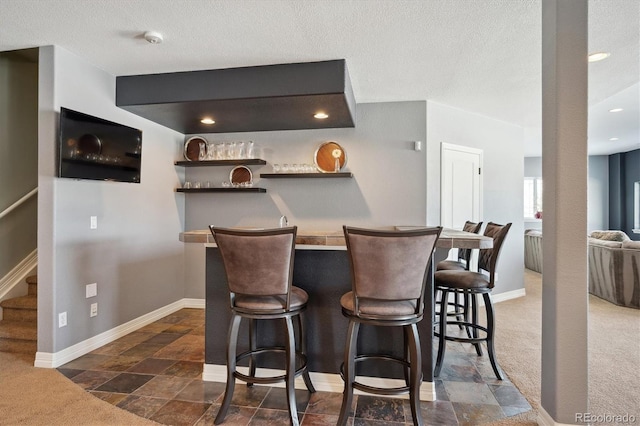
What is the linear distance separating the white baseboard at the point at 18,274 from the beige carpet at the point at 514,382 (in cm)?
97

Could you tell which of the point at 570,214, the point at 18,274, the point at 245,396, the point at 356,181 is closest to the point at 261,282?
the point at 245,396

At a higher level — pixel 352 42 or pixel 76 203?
pixel 352 42

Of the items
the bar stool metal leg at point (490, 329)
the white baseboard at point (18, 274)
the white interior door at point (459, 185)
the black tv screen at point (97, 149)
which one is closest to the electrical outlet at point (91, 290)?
the black tv screen at point (97, 149)

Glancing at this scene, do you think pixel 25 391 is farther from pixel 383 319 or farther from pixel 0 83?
pixel 0 83

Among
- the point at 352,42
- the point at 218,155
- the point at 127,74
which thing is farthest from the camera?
the point at 218,155

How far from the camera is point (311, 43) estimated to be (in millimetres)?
2742

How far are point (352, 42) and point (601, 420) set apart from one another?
3.00 meters

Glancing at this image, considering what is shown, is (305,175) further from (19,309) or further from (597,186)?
(597,186)

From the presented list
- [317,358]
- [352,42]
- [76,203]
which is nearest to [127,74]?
[76,203]

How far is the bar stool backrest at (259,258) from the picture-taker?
1.91 m

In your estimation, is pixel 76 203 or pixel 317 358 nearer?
pixel 317 358

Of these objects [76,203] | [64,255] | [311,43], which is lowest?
[64,255]

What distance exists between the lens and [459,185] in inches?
180

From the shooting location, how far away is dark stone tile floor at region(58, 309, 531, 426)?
2115mm
